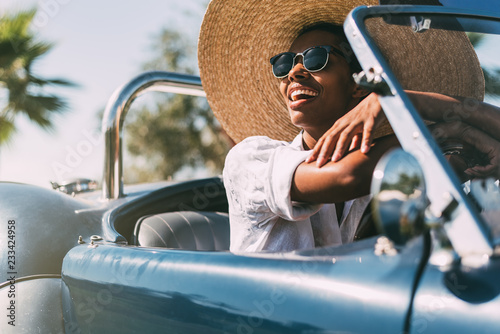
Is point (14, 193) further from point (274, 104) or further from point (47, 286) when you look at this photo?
point (274, 104)

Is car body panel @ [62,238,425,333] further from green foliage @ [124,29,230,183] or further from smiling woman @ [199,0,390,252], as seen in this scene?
green foliage @ [124,29,230,183]

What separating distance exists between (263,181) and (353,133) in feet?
1.10

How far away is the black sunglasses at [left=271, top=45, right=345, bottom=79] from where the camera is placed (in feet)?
6.30

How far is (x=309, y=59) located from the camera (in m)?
1.94

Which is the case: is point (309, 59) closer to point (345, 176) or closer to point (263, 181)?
point (263, 181)

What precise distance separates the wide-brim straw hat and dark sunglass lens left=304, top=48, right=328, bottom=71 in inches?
10.7

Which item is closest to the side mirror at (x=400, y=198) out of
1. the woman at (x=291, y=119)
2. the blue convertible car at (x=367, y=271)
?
the blue convertible car at (x=367, y=271)

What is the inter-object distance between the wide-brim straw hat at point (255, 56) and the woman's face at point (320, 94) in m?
0.30

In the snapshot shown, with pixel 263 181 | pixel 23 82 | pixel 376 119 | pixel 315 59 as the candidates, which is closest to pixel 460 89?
pixel 376 119

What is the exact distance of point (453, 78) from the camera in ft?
4.97

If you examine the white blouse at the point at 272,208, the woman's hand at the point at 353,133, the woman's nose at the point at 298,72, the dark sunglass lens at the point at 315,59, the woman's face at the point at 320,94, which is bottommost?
the white blouse at the point at 272,208

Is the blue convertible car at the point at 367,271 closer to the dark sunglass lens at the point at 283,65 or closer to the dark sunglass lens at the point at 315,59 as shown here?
the dark sunglass lens at the point at 315,59

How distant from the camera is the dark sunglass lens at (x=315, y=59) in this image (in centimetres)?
192

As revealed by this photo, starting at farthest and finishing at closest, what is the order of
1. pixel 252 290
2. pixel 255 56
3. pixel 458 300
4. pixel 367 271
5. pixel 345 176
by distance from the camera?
pixel 255 56
pixel 345 176
pixel 252 290
pixel 367 271
pixel 458 300
